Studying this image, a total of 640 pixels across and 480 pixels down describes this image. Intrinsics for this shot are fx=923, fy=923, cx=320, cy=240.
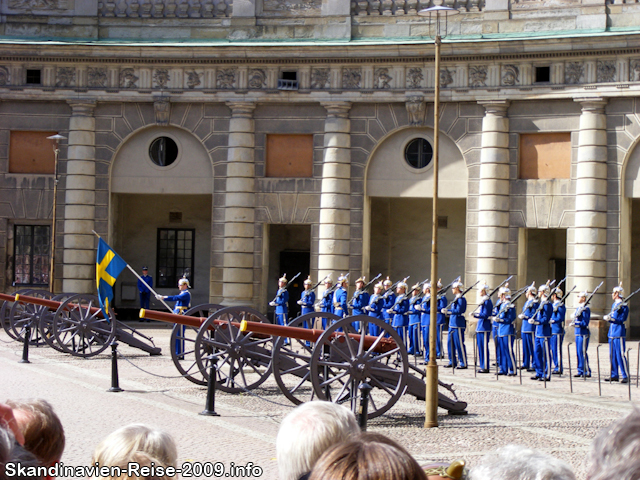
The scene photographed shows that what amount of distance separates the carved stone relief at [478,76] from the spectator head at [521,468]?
23.6 meters

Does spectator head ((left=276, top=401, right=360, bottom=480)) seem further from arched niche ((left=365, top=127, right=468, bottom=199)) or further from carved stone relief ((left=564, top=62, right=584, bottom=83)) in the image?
carved stone relief ((left=564, top=62, right=584, bottom=83))

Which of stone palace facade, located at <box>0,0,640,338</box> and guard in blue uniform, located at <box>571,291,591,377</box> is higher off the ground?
stone palace facade, located at <box>0,0,640,338</box>

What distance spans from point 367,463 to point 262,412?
32.5ft

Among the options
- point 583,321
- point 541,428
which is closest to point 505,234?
point 583,321

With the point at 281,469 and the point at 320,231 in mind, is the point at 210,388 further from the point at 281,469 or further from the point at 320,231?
the point at 320,231

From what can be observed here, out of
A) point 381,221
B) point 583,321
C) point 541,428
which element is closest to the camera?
point 541,428

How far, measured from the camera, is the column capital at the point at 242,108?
89.5 feet

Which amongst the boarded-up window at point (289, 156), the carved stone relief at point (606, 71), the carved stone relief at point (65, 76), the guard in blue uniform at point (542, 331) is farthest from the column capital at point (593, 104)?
the carved stone relief at point (65, 76)

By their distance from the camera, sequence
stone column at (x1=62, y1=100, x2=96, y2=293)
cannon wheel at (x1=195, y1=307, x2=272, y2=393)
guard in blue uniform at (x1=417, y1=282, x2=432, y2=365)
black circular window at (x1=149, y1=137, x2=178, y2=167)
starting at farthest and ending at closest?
1. black circular window at (x1=149, y1=137, x2=178, y2=167)
2. stone column at (x1=62, y1=100, x2=96, y2=293)
3. guard in blue uniform at (x1=417, y1=282, x2=432, y2=365)
4. cannon wheel at (x1=195, y1=307, x2=272, y2=393)

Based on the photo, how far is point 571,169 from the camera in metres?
25.3

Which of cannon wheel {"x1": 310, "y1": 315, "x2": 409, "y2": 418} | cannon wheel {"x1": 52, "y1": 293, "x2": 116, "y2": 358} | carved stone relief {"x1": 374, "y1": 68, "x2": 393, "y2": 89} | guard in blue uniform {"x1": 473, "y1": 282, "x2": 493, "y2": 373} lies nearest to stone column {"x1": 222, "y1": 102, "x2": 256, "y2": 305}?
carved stone relief {"x1": 374, "y1": 68, "x2": 393, "y2": 89}

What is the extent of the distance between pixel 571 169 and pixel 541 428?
49.2ft

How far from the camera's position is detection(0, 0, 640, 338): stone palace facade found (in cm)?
2528

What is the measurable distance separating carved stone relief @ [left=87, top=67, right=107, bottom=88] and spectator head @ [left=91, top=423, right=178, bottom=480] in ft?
82.6
